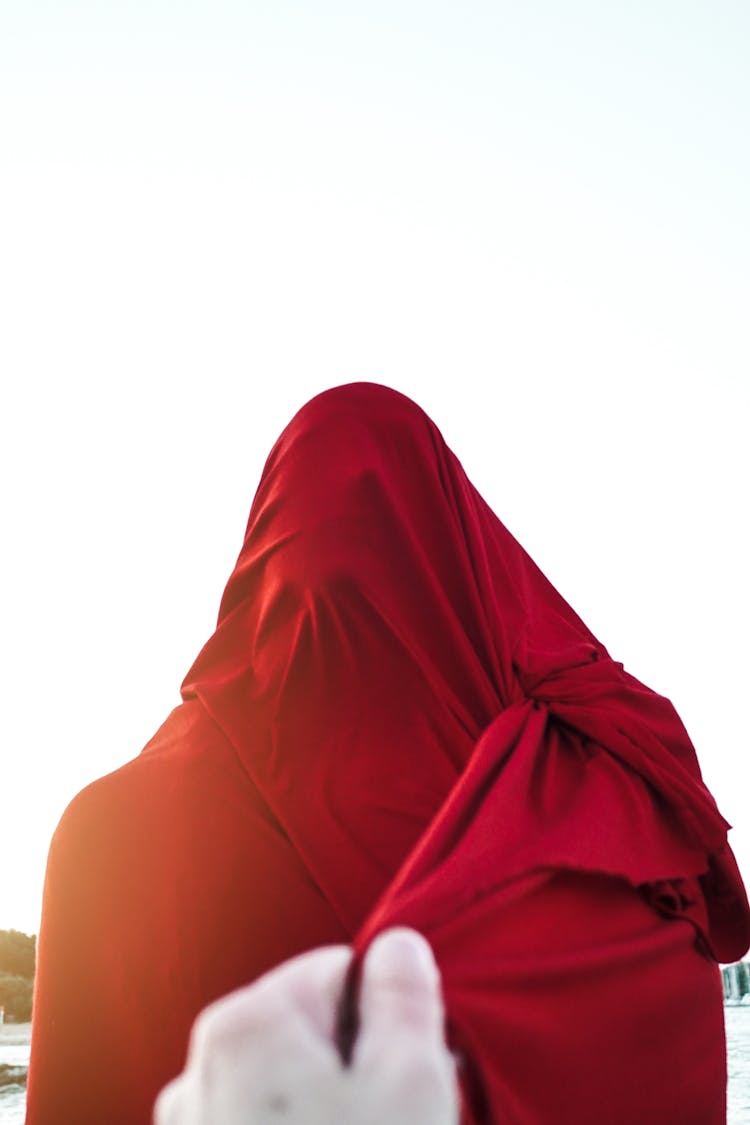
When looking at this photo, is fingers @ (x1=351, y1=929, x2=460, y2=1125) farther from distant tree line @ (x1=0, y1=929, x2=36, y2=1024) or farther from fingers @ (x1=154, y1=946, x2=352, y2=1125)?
distant tree line @ (x1=0, y1=929, x2=36, y2=1024)

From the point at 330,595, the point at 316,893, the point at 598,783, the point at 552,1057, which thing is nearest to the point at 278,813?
the point at 316,893

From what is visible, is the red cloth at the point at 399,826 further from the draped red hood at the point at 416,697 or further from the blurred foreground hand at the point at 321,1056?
the blurred foreground hand at the point at 321,1056

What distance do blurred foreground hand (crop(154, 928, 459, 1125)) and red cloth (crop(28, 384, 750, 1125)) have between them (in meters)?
0.24

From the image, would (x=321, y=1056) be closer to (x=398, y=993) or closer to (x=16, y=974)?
(x=398, y=993)

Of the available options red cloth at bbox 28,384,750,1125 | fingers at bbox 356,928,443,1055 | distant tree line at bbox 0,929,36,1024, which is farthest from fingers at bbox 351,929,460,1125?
distant tree line at bbox 0,929,36,1024

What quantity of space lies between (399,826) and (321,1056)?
2.45ft

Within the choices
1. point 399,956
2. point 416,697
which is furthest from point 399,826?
point 399,956

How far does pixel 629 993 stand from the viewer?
1235 mm

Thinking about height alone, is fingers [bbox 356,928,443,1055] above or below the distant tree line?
above

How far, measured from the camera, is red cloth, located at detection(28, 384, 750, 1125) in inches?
45.5

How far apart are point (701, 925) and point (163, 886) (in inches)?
32.4

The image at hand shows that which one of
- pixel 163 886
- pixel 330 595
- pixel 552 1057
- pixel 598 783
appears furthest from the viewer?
pixel 330 595

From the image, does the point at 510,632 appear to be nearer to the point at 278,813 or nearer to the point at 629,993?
the point at 278,813

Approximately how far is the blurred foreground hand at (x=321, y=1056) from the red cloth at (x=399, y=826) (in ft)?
0.80
